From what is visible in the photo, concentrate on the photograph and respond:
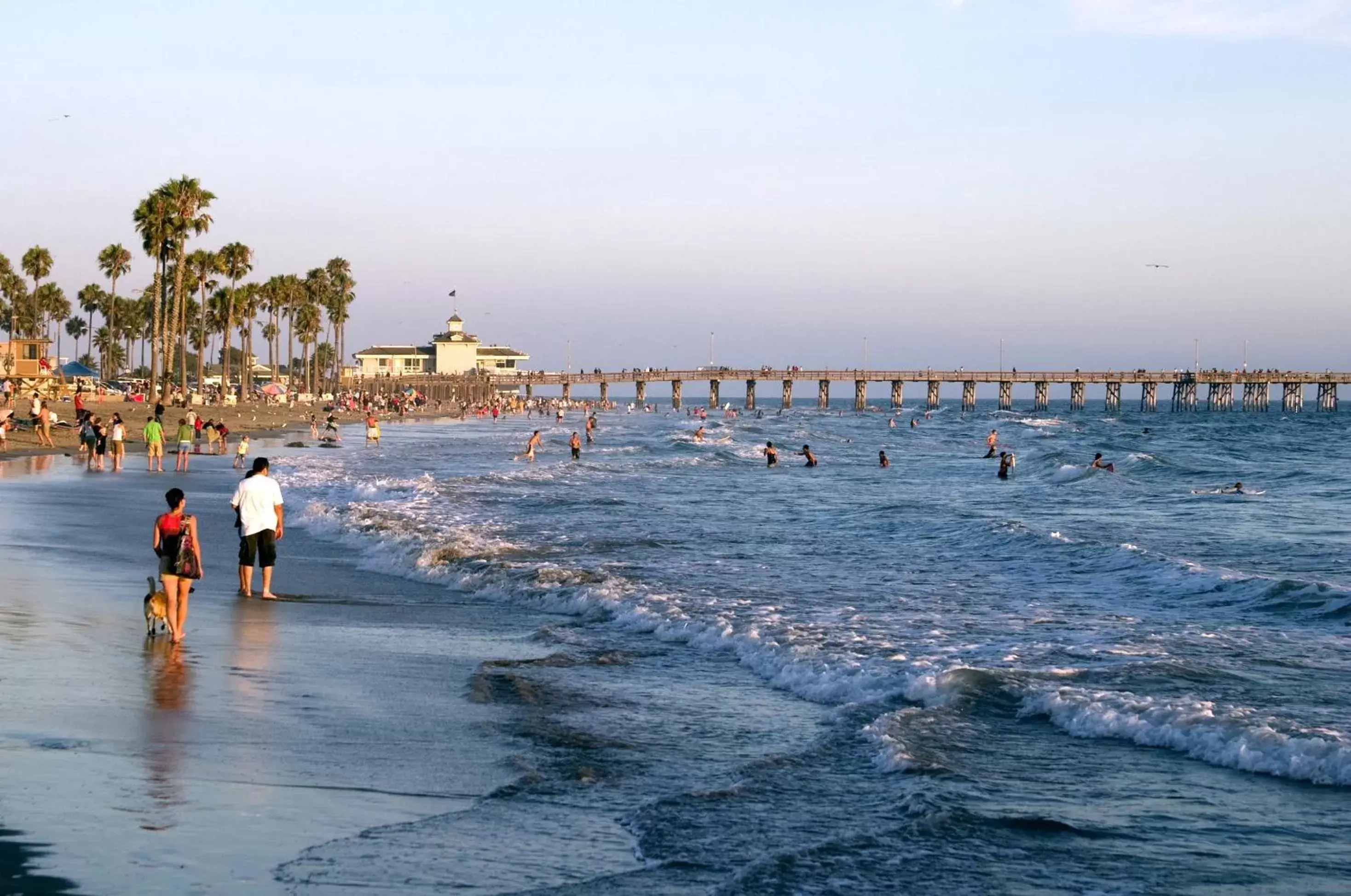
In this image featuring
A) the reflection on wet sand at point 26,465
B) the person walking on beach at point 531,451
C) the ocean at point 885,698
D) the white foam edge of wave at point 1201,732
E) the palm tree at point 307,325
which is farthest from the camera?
the palm tree at point 307,325

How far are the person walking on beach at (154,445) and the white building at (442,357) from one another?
97550 millimetres

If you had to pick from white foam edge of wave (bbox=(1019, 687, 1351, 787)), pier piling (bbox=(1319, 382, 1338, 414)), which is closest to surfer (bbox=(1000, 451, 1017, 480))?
white foam edge of wave (bbox=(1019, 687, 1351, 787))

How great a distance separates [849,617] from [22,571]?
8576mm

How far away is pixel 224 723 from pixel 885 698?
476cm

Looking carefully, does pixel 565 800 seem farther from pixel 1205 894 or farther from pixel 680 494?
pixel 680 494

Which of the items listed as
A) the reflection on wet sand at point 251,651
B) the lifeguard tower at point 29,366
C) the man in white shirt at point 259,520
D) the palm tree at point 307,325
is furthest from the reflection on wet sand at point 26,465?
the palm tree at point 307,325

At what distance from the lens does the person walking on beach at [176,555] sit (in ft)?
34.3

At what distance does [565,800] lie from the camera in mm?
7254

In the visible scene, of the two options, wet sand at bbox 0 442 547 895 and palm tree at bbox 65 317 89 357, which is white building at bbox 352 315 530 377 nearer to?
palm tree at bbox 65 317 89 357

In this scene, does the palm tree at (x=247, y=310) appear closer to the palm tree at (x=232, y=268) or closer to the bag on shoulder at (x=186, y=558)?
the palm tree at (x=232, y=268)

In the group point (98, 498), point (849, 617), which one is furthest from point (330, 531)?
point (849, 617)

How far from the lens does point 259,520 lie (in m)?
→ 13.1

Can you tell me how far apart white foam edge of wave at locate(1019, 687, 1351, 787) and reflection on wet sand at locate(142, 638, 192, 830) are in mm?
5675

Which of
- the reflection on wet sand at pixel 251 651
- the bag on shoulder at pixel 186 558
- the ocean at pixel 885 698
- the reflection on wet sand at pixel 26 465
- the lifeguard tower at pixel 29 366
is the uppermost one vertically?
the lifeguard tower at pixel 29 366
